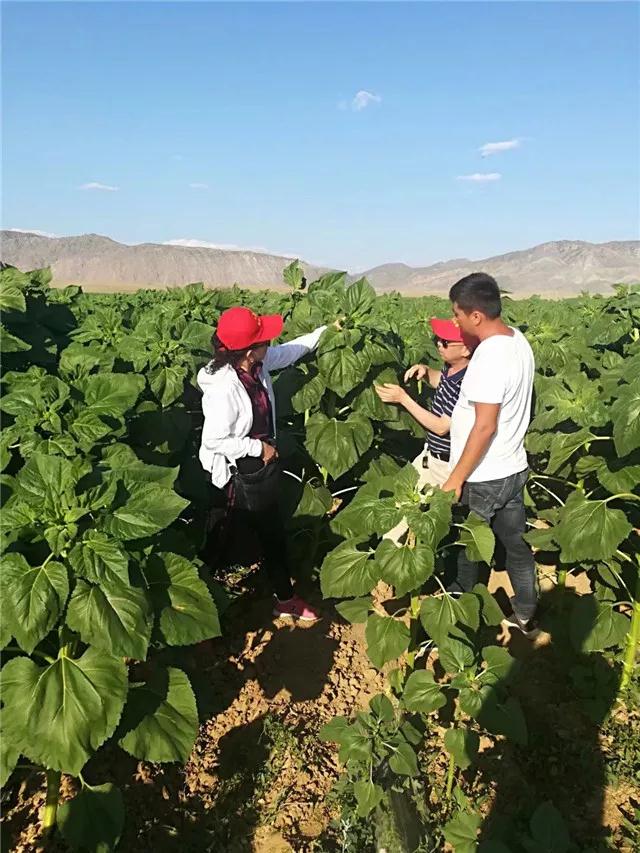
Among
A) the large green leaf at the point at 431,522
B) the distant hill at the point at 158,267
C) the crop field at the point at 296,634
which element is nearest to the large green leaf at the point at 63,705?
the crop field at the point at 296,634

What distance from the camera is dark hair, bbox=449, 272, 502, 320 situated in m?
3.76

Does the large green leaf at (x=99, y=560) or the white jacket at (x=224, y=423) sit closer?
the large green leaf at (x=99, y=560)

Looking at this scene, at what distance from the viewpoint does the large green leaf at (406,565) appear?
10.0ft

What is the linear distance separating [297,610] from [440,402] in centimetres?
191

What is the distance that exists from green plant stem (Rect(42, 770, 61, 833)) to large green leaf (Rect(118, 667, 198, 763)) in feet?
1.29

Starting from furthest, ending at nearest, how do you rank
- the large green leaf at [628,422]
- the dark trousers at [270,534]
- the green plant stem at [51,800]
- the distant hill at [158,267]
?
the distant hill at [158,267] < the dark trousers at [270,534] < the large green leaf at [628,422] < the green plant stem at [51,800]

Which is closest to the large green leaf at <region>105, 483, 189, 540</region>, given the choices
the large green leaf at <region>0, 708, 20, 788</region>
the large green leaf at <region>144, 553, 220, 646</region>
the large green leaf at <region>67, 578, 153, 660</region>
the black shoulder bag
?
the large green leaf at <region>67, 578, 153, 660</region>

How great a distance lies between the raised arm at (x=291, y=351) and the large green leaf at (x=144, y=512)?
201 cm

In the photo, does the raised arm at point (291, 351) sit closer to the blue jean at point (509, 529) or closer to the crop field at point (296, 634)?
the crop field at point (296, 634)

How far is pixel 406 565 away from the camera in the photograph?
10.1 ft

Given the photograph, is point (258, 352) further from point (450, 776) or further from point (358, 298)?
point (450, 776)

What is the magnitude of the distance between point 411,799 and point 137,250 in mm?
194291

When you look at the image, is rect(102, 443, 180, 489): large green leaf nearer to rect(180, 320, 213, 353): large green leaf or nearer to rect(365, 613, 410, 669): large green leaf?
rect(365, 613, 410, 669): large green leaf

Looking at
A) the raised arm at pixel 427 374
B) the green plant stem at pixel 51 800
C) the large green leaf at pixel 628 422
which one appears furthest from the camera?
the raised arm at pixel 427 374
